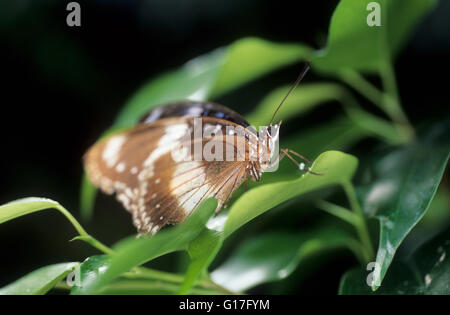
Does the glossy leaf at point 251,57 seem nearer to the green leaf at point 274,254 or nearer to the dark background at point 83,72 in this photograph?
the green leaf at point 274,254

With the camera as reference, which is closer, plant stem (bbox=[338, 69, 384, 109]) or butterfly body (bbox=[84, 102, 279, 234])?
butterfly body (bbox=[84, 102, 279, 234])

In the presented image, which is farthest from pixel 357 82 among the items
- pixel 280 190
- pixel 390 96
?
pixel 280 190

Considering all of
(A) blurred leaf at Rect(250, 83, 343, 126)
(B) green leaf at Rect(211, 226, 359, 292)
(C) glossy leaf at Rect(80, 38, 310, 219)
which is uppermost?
(C) glossy leaf at Rect(80, 38, 310, 219)

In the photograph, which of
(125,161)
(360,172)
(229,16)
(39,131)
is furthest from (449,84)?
(39,131)

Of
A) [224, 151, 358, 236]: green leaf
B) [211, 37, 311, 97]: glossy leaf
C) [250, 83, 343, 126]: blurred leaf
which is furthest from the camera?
[250, 83, 343, 126]: blurred leaf

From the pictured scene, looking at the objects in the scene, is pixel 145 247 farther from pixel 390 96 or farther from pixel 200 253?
pixel 390 96

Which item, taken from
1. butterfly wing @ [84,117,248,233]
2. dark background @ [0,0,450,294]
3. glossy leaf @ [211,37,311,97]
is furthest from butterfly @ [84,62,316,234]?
dark background @ [0,0,450,294]

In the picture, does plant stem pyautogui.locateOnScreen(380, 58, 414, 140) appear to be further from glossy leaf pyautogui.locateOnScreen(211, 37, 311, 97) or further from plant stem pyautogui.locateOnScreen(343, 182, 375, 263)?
plant stem pyautogui.locateOnScreen(343, 182, 375, 263)
